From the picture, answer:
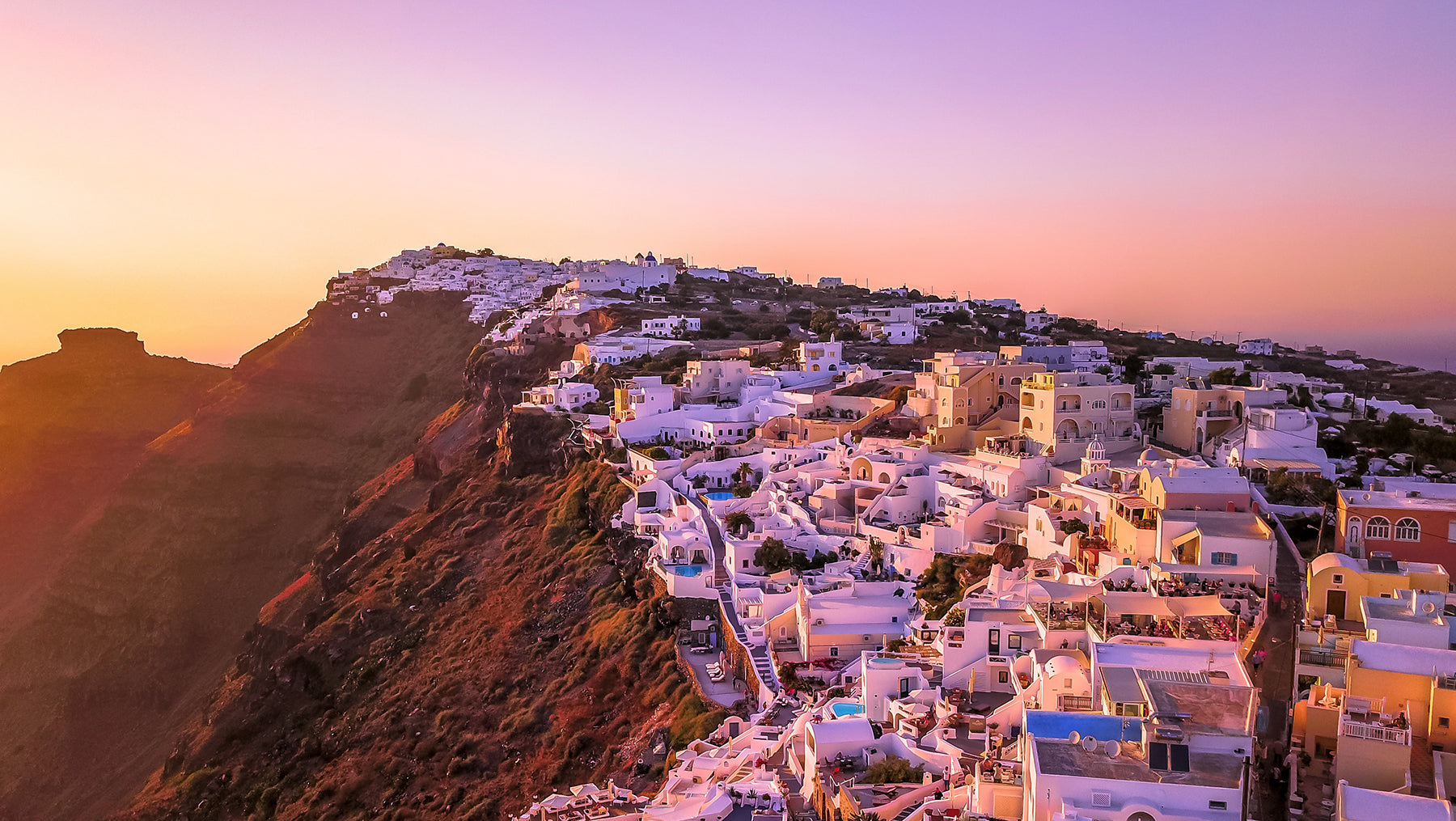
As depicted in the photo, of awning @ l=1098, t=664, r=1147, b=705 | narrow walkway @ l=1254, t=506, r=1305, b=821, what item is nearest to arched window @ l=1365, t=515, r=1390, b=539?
narrow walkway @ l=1254, t=506, r=1305, b=821

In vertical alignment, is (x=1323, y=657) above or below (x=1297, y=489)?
below

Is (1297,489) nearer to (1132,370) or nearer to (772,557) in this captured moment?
(772,557)

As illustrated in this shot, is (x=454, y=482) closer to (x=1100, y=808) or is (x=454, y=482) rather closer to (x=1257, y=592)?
(x=1257, y=592)

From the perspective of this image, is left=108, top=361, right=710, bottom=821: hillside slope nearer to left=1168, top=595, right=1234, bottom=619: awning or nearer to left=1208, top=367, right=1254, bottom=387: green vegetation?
left=1168, top=595, right=1234, bottom=619: awning

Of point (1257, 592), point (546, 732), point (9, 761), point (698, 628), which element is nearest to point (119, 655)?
point (9, 761)

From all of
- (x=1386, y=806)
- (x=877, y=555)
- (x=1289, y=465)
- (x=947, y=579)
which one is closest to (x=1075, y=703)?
(x=1386, y=806)
